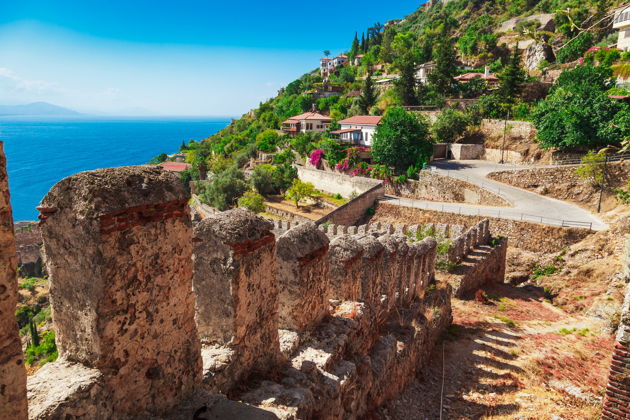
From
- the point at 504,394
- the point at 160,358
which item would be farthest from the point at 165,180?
the point at 504,394

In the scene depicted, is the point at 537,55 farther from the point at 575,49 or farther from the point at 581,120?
the point at 581,120

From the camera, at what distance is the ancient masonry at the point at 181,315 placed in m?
3.31

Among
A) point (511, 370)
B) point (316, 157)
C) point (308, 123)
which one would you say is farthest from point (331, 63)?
point (511, 370)

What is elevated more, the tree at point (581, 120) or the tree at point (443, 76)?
the tree at point (443, 76)

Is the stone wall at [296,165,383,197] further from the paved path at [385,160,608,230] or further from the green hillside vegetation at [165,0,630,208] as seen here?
the paved path at [385,160,608,230]

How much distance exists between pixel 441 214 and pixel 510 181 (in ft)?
25.2

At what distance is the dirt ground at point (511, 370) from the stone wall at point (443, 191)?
54.4 feet

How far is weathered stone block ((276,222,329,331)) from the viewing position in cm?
592

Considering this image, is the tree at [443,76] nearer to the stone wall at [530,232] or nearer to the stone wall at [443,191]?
the stone wall at [443,191]

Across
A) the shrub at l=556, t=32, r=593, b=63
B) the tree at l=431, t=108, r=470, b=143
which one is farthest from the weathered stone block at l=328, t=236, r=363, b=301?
the shrub at l=556, t=32, r=593, b=63

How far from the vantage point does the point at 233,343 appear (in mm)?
4875

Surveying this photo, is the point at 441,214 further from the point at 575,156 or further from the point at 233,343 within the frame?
the point at 233,343

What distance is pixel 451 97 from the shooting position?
5041cm

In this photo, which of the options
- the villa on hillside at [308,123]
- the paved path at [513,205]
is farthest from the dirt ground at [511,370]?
the villa on hillside at [308,123]
